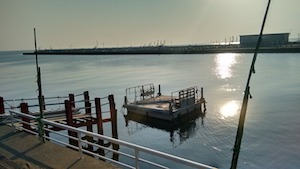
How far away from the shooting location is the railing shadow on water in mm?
25594

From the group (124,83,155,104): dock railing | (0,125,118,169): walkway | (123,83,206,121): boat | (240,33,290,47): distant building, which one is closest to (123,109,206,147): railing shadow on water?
(123,83,206,121): boat

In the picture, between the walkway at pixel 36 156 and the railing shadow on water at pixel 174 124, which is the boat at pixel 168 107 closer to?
the railing shadow on water at pixel 174 124

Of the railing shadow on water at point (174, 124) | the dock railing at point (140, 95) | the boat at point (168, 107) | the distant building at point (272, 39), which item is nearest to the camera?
the railing shadow on water at point (174, 124)

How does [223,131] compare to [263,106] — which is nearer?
[223,131]

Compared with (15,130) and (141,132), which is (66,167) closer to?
(15,130)

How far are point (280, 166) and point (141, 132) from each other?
44.4ft

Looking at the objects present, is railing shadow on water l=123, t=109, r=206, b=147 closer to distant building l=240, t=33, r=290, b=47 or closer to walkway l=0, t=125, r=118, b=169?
walkway l=0, t=125, r=118, b=169

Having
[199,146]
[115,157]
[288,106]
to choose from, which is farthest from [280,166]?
[288,106]

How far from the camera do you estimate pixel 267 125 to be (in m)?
25.7

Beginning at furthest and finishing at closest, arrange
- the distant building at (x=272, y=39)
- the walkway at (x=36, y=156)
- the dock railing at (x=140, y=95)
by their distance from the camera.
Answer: the distant building at (x=272, y=39) → the dock railing at (x=140, y=95) → the walkway at (x=36, y=156)

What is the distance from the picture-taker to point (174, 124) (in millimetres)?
28438

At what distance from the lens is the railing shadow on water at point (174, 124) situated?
84.0 feet

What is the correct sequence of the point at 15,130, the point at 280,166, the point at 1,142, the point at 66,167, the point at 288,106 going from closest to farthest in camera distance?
the point at 66,167, the point at 1,142, the point at 15,130, the point at 280,166, the point at 288,106

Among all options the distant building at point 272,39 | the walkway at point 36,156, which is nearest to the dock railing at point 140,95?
the walkway at point 36,156
